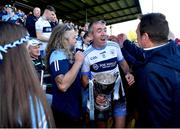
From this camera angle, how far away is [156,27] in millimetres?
2637

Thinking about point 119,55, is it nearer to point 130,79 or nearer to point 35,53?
point 130,79

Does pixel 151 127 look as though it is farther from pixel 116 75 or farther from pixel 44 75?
pixel 44 75

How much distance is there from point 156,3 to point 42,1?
10.9m

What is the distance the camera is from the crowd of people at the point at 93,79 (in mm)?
1487

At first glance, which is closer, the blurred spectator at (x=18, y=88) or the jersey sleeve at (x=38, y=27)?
the blurred spectator at (x=18, y=88)

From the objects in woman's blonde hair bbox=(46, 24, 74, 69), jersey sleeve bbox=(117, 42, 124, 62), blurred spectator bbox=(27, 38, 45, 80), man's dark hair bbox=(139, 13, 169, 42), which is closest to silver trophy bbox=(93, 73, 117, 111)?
jersey sleeve bbox=(117, 42, 124, 62)

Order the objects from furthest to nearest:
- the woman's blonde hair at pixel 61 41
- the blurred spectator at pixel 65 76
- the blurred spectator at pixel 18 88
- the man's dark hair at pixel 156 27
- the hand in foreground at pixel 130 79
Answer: the hand in foreground at pixel 130 79 → the woman's blonde hair at pixel 61 41 → the blurred spectator at pixel 65 76 → the man's dark hair at pixel 156 27 → the blurred spectator at pixel 18 88

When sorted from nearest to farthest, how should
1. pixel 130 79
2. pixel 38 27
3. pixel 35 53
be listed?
pixel 130 79 < pixel 35 53 < pixel 38 27

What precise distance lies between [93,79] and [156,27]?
4.28ft

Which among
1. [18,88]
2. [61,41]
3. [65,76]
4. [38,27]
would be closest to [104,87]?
[65,76]

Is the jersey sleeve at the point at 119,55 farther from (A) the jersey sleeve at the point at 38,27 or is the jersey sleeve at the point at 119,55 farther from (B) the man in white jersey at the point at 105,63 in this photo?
(A) the jersey sleeve at the point at 38,27

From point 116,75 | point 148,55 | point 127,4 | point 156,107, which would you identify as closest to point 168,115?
point 156,107

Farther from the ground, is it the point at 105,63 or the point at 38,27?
the point at 38,27

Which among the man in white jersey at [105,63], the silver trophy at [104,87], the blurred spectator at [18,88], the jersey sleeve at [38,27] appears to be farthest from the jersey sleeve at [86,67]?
the jersey sleeve at [38,27]
